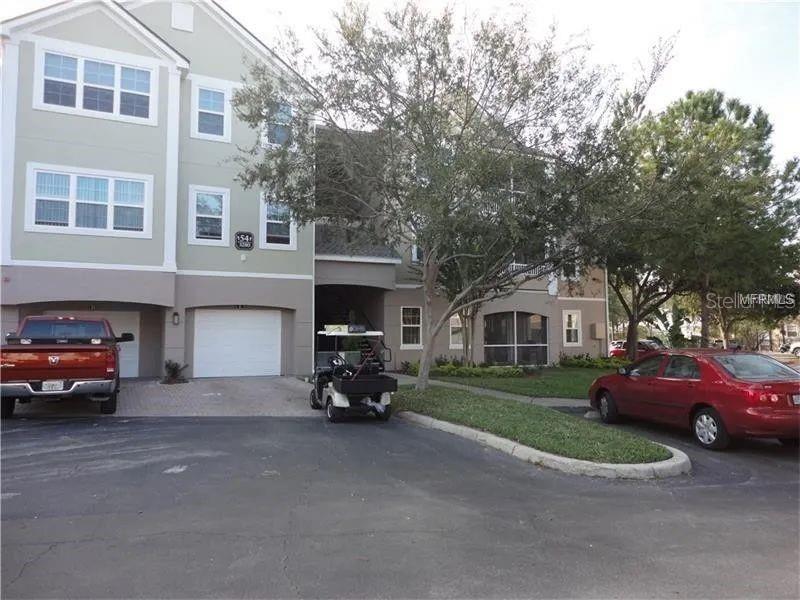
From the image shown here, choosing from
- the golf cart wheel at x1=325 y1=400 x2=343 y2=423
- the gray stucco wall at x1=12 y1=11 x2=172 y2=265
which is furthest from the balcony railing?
the gray stucco wall at x1=12 y1=11 x2=172 y2=265

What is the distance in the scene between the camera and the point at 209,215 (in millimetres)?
16938

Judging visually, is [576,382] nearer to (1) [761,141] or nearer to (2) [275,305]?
(2) [275,305]

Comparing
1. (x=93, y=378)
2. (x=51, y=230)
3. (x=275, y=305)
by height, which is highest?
(x=51, y=230)

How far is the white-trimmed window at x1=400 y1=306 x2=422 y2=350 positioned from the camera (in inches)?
821

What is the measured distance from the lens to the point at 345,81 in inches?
457

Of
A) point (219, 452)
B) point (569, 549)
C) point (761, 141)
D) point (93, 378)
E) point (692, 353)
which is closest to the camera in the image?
point (569, 549)

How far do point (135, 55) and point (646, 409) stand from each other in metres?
15.5

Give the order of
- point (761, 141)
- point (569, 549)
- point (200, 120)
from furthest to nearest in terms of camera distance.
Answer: point (761, 141) → point (200, 120) → point (569, 549)

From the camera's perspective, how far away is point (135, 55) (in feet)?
52.2

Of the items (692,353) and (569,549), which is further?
(692,353)

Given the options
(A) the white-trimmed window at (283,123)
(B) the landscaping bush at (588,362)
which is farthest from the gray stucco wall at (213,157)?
(B) the landscaping bush at (588,362)

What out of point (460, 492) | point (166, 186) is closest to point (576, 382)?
point (460, 492)

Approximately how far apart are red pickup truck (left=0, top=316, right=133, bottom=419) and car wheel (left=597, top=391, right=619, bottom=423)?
9.13 meters

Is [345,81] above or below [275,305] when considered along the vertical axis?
above
